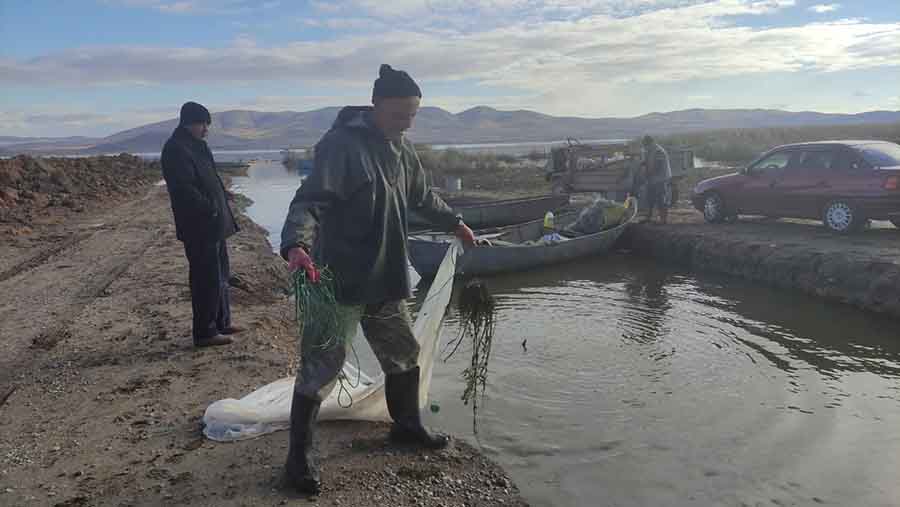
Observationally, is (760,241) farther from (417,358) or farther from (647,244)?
(417,358)

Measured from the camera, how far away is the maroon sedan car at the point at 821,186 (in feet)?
37.6

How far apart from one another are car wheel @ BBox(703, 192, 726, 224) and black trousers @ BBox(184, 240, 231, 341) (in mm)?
11698

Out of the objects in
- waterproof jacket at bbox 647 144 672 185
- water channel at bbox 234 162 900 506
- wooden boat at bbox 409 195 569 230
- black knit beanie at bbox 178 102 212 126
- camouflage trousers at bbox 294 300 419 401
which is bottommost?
water channel at bbox 234 162 900 506

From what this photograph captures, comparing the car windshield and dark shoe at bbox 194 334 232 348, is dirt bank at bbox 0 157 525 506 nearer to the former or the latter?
dark shoe at bbox 194 334 232 348

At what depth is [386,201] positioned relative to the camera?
144 inches

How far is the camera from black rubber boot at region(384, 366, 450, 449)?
4129mm

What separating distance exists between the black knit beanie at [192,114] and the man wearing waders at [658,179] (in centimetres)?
1159

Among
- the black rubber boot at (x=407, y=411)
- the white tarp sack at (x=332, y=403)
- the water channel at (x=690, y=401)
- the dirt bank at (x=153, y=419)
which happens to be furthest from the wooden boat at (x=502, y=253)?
the black rubber boot at (x=407, y=411)

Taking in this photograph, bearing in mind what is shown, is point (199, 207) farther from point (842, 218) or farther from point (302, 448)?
point (842, 218)

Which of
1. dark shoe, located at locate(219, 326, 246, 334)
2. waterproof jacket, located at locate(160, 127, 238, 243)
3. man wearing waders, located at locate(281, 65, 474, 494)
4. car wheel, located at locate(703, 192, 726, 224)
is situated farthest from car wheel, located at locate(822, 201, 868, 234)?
waterproof jacket, located at locate(160, 127, 238, 243)

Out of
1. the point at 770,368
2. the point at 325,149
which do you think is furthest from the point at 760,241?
the point at 325,149

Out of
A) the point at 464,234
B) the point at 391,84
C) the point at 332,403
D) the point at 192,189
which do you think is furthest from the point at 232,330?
the point at 391,84

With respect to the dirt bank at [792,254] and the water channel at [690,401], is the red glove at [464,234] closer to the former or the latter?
the water channel at [690,401]

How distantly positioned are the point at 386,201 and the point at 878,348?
686 cm
